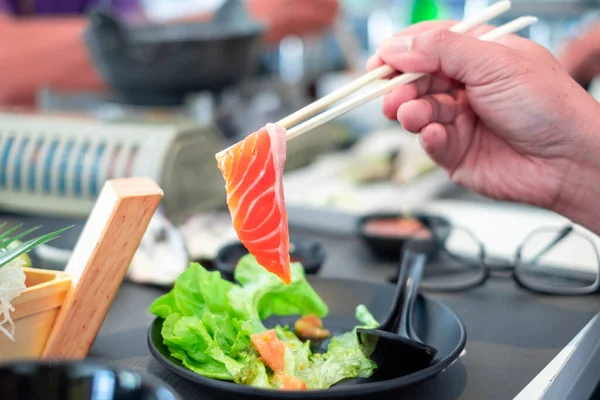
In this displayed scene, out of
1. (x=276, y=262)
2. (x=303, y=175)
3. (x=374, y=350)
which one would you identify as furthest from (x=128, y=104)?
(x=374, y=350)

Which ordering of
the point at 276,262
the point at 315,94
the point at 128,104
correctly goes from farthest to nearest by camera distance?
the point at 315,94
the point at 128,104
the point at 276,262

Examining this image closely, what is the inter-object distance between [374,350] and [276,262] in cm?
17

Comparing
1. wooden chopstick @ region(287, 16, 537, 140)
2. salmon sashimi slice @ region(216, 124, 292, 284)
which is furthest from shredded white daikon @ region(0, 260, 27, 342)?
wooden chopstick @ region(287, 16, 537, 140)

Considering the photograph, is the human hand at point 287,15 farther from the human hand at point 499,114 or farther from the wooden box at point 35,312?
the wooden box at point 35,312

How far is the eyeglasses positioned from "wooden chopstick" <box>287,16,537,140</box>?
0.40m

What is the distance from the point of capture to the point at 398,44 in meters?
1.12

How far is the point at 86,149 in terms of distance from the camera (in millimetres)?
1677

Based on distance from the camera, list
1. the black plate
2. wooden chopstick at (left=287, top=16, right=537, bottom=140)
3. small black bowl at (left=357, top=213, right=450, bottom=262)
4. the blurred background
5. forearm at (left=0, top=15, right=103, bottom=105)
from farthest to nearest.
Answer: forearm at (left=0, top=15, right=103, bottom=105) → the blurred background → small black bowl at (left=357, top=213, right=450, bottom=262) → wooden chopstick at (left=287, top=16, right=537, bottom=140) → the black plate

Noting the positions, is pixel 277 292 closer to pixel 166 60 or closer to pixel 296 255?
pixel 296 255

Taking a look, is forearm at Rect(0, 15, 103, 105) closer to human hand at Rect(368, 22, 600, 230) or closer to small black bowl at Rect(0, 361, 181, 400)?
human hand at Rect(368, 22, 600, 230)

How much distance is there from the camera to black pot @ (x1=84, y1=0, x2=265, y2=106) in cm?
165

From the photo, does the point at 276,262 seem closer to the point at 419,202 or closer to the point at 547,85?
the point at 547,85

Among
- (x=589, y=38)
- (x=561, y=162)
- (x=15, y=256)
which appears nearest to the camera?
(x=15, y=256)

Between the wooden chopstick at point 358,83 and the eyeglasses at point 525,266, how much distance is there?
0.42 metres
